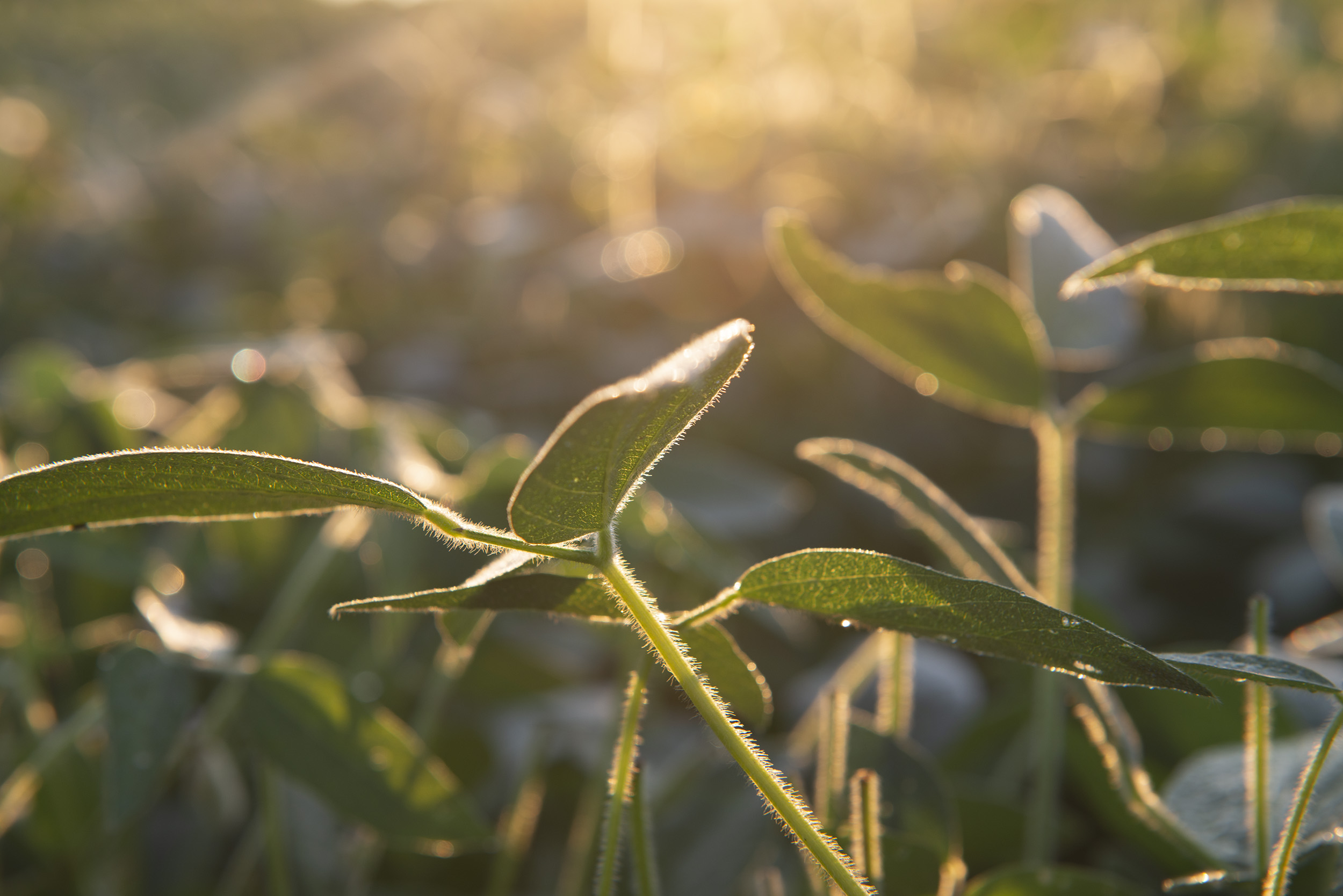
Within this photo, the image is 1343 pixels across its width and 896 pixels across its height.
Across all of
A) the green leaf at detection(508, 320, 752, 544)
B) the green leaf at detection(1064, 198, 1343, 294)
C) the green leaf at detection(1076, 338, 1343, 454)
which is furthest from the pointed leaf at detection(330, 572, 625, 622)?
the green leaf at detection(1076, 338, 1343, 454)

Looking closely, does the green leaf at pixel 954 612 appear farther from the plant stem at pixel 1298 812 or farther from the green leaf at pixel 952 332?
the green leaf at pixel 952 332

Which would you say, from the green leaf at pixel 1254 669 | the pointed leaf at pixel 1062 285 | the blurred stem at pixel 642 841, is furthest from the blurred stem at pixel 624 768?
the pointed leaf at pixel 1062 285

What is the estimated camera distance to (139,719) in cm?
36

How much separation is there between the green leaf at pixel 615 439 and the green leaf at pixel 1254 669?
11 centimetres

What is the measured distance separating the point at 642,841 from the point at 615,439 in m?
0.13

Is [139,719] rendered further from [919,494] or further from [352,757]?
[919,494]

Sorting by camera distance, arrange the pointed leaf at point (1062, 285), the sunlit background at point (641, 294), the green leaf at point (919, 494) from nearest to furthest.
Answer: the green leaf at point (919, 494) → the pointed leaf at point (1062, 285) → the sunlit background at point (641, 294)

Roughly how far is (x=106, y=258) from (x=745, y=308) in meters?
0.92

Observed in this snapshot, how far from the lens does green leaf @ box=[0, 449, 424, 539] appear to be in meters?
0.20

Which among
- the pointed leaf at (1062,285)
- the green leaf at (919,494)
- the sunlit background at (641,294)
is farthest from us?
the sunlit background at (641,294)

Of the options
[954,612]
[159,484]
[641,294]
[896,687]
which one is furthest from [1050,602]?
[641,294]

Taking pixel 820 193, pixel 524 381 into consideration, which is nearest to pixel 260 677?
pixel 524 381

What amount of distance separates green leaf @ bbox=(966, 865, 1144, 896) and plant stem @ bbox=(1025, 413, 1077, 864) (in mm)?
48

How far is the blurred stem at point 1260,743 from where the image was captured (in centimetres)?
26
